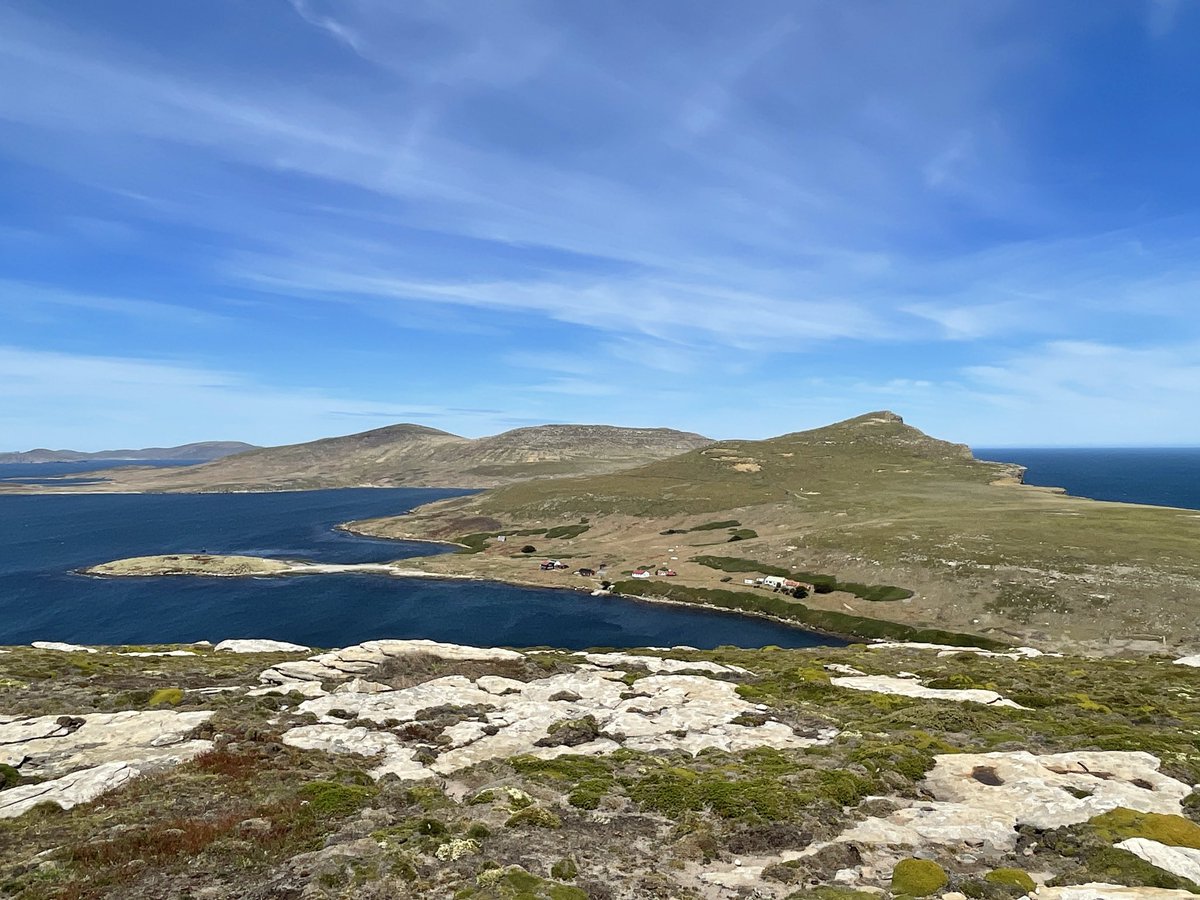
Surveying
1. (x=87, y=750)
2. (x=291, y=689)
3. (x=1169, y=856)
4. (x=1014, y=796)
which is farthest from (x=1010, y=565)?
(x=87, y=750)

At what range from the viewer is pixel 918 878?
1753 cm

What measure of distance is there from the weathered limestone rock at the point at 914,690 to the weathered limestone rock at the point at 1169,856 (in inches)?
869

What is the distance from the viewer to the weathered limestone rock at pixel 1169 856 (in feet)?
55.7

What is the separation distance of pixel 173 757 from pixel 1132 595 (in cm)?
14706

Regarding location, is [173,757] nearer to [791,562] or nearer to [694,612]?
[694,612]

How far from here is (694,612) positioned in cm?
14200

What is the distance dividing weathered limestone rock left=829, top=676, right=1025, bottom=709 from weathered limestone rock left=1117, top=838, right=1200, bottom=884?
869 inches

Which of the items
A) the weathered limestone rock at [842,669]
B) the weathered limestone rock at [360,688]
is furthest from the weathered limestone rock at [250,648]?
the weathered limestone rock at [842,669]

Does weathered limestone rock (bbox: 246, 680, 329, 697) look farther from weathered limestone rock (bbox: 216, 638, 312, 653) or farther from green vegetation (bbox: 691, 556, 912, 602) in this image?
green vegetation (bbox: 691, 556, 912, 602)

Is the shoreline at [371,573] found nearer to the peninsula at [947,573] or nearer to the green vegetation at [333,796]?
the peninsula at [947,573]

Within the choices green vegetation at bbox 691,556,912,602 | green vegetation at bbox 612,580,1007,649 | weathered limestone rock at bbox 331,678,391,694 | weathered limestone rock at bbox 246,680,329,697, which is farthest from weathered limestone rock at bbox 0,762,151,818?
green vegetation at bbox 691,556,912,602

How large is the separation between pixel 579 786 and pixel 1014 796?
706 inches

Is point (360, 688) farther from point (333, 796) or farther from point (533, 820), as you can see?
point (533, 820)

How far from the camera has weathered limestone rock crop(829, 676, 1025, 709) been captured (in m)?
39.5
